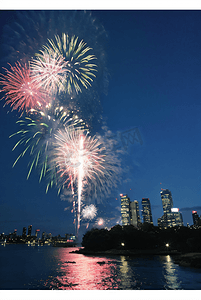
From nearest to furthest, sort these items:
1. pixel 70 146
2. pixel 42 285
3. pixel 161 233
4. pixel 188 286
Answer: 1. pixel 188 286
2. pixel 42 285
3. pixel 70 146
4. pixel 161 233

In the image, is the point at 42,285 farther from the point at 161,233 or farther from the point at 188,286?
the point at 161,233

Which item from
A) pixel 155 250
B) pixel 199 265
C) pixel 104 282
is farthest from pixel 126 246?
pixel 104 282

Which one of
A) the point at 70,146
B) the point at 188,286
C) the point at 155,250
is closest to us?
the point at 188,286

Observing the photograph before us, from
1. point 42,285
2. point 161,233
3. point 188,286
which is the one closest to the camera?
point 188,286
